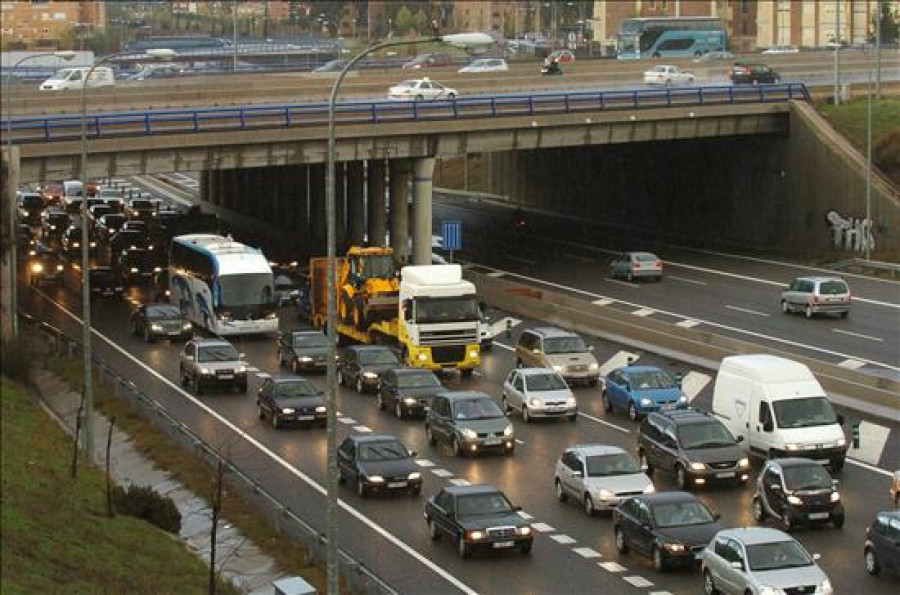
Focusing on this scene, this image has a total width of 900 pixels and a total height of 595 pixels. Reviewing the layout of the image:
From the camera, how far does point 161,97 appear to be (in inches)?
3674

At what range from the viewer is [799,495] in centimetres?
3509

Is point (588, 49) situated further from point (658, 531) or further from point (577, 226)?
point (658, 531)

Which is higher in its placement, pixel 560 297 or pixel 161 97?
pixel 161 97

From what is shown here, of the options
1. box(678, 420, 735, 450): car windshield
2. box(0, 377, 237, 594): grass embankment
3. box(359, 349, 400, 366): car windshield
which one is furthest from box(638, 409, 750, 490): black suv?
box(359, 349, 400, 366): car windshield

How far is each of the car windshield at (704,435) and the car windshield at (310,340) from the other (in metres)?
18.0

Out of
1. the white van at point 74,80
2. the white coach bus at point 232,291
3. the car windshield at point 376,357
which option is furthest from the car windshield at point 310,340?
the white van at point 74,80

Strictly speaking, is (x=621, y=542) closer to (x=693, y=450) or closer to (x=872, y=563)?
(x=872, y=563)

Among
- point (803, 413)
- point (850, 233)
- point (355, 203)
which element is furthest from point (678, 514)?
point (355, 203)

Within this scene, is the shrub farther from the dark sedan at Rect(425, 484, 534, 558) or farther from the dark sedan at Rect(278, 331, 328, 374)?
the dark sedan at Rect(278, 331, 328, 374)

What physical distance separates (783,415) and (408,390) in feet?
36.1

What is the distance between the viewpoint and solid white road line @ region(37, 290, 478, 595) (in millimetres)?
32969

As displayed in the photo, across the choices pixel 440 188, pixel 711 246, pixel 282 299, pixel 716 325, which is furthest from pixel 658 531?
pixel 440 188

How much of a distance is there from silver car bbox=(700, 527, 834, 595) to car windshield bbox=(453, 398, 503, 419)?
42.0 feet

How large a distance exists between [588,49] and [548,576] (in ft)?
436
